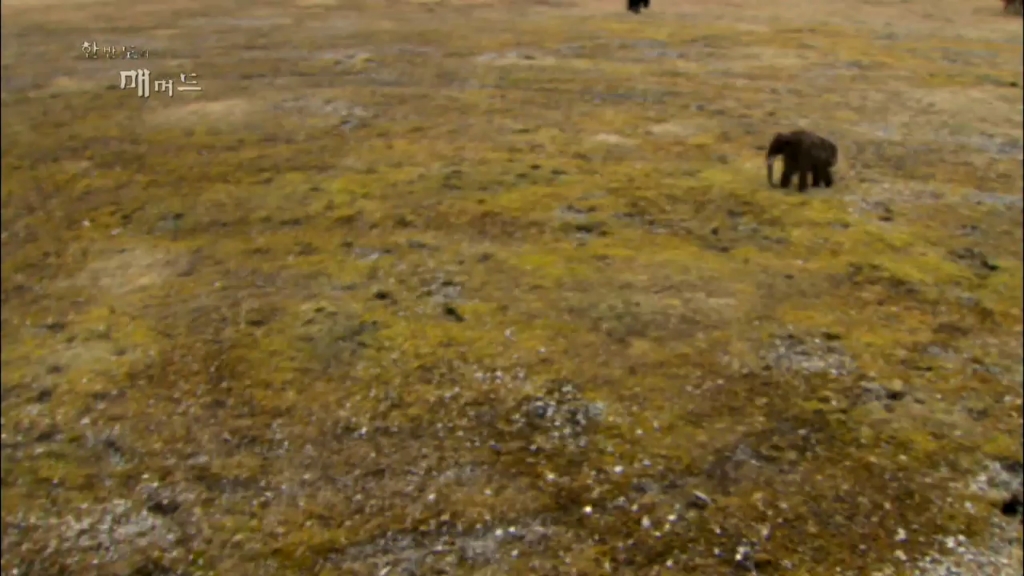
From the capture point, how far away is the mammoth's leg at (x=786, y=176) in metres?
10.6

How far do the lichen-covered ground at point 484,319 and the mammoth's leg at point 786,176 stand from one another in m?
0.19

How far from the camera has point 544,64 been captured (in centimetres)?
1612

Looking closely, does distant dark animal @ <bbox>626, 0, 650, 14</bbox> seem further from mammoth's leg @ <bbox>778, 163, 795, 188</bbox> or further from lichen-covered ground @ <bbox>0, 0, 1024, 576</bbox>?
mammoth's leg @ <bbox>778, 163, 795, 188</bbox>

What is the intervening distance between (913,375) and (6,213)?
32.5 feet

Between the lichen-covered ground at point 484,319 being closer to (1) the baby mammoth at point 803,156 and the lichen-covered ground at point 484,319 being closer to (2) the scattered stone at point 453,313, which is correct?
(2) the scattered stone at point 453,313

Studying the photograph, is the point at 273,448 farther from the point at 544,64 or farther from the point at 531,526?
the point at 544,64

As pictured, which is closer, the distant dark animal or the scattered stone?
the scattered stone

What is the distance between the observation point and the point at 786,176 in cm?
1062

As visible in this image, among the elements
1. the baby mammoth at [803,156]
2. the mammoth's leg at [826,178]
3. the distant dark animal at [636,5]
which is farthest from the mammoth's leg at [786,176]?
the distant dark animal at [636,5]

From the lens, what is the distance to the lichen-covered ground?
5.79 meters

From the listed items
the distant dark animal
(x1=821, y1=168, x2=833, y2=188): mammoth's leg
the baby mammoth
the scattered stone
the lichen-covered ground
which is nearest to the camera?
the lichen-covered ground

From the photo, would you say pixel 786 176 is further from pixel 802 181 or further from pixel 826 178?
pixel 826 178

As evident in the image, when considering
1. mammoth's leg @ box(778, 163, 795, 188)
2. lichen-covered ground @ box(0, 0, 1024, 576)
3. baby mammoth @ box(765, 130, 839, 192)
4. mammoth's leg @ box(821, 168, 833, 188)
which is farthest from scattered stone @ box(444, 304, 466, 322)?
mammoth's leg @ box(821, 168, 833, 188)

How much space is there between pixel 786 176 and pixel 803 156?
1.01ft
